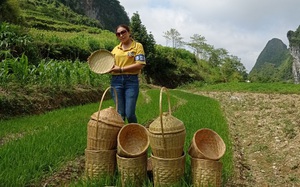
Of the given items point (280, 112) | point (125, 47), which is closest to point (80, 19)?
point (280, 112)

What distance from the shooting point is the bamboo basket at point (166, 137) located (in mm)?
2820

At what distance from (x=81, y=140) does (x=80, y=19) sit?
2190 inches

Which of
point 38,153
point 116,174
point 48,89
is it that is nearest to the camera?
point 116,174

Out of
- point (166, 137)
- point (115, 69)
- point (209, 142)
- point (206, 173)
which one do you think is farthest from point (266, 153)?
point (166, 137)

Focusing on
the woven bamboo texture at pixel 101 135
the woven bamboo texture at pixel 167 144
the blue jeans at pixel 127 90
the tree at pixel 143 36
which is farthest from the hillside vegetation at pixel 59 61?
the woven bamboo texture at pixel 167 144

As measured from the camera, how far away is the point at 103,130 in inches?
121

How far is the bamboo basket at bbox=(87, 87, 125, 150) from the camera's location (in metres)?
3.07

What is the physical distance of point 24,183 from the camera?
9.33ft

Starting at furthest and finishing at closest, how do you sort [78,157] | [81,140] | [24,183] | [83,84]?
1. [83,84]
2. [81,140]
3. [78,157]
4. [24,183]

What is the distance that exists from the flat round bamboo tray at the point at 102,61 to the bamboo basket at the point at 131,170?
1.23m

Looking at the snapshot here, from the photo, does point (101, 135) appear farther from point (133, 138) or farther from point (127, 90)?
point (127, 90)

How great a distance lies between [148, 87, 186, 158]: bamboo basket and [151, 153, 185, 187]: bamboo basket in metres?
0.05

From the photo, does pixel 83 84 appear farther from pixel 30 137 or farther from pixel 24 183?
pixel 24 183

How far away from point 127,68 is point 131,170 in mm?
1425
